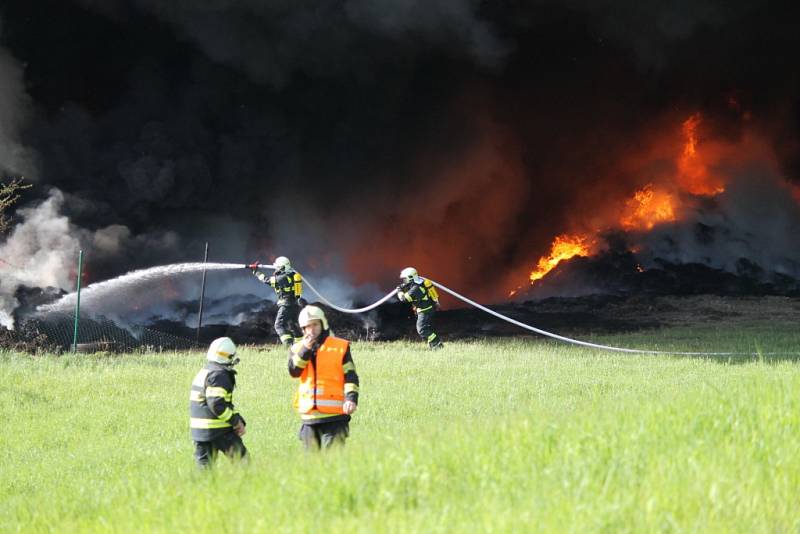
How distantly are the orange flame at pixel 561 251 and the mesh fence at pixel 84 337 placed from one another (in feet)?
67.2

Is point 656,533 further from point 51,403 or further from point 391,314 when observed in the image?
point 391,314

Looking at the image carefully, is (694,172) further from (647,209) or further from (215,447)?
(215,447)

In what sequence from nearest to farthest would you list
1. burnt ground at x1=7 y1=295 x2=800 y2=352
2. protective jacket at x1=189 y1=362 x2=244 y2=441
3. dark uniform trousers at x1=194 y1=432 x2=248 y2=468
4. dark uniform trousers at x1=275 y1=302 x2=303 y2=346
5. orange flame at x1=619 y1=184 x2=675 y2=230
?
protective jacket at x1=189 y1=362 x2=244 y2=441
dark uniform trousers at x1=194 y1=432 x2=248 y2=468
dark uniform trousers at x1=275 y1=302 x2=303 y2=346
burnt ground at x1=7 y1=295 x2=800 y2=352
orange flame at x1=619 y1=184 x2=675 y2=230

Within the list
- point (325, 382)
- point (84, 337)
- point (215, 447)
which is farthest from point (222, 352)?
point (84, 337)

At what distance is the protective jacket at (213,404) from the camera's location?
7996mm

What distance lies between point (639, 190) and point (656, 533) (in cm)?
4128

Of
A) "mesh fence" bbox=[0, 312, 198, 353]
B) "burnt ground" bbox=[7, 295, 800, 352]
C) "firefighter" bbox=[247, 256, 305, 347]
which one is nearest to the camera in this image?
"firefighter" bbox=[247, 256, 305, 347]

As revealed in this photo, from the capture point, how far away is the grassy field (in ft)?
16.5

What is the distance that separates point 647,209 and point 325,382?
38294 mm

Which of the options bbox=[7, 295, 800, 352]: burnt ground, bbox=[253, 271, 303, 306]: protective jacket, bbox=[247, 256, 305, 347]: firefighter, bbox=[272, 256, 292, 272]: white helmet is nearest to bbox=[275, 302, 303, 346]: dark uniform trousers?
bbox=[247, 256, 305, 347]: firefighter

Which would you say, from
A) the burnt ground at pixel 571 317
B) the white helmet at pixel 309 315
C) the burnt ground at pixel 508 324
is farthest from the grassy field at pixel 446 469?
the burnt ground at pixel 571 317

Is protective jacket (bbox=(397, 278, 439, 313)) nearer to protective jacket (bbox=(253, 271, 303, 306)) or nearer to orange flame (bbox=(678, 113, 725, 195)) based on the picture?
protective jacket (bbox=(253, 271, 303, 306))

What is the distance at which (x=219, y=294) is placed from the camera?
3922 centimetres

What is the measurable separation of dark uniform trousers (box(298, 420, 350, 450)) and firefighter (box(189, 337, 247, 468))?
63 cm
